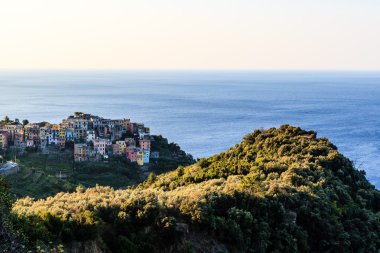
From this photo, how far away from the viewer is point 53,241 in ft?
50.6

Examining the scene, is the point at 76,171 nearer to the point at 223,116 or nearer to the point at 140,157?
the point at 140,157

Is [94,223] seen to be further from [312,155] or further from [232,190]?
[312,155]

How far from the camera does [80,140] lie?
250 ft

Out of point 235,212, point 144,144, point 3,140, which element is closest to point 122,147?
point 144,144

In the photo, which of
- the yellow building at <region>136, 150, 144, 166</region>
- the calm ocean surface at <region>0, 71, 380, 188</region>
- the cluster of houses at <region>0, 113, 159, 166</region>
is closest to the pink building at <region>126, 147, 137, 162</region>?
the cluster of houses at <region>0, 113, 159, 166</region>

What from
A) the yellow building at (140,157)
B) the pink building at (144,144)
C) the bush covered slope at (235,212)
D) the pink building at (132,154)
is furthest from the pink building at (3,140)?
the bush covered slope at (235,212)

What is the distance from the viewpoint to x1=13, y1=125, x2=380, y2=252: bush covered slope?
17203 millimetres

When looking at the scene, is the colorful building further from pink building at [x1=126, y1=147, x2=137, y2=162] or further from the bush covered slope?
the bush covered slope

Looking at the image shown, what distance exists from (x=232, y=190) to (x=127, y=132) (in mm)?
59971

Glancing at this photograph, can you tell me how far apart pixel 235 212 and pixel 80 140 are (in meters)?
57.7

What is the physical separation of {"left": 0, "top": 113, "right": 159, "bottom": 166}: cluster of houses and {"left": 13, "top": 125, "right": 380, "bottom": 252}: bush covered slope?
3616 cm

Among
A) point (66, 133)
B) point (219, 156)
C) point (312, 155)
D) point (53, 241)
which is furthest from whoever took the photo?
point (66, 133)

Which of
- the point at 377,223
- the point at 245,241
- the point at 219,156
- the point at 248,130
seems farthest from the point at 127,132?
the point at 245,241

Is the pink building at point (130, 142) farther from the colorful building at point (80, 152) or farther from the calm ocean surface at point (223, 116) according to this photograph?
the calm ocean surface at point (223, 116)
